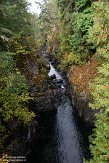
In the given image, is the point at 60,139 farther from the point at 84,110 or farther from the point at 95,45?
the point at 95,45

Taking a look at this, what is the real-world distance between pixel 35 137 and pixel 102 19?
13.6m

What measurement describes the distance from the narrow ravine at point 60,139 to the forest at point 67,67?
69.4 inches

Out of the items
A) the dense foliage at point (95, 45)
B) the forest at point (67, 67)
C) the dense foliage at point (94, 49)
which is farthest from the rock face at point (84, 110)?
the dense foliage at point (95, 45)

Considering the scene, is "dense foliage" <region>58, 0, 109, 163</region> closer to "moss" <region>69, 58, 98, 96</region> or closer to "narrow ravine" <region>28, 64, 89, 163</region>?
"moss" <region>69, 58, 98, 96</region>

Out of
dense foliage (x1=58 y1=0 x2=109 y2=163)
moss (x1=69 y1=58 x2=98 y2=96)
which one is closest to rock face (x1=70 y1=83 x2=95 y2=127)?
moss (x1=69 y1=58 x2=98 y2=96)

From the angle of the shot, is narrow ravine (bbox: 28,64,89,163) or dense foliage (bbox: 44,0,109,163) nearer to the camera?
dense foliage (bbox: 44,0,109,163)

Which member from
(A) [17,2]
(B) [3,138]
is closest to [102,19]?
(B) [3,138]

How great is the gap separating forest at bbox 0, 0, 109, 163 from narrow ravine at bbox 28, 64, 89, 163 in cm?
176

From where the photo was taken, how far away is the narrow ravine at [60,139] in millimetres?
26558

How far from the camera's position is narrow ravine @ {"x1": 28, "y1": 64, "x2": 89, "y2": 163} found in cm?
2656

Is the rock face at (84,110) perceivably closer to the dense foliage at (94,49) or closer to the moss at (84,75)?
the moss at (84,75)

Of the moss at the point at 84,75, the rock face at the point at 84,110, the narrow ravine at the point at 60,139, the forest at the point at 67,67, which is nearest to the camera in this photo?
the forest at the point at 67,67

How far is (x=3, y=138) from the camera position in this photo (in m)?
21.7

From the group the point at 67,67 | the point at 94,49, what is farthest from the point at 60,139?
the point at 67,67
